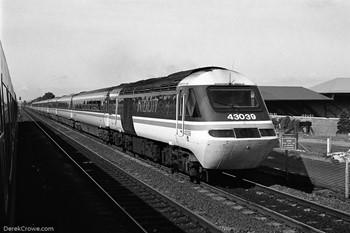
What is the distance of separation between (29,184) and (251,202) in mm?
6869

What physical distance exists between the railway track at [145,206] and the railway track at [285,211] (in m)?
0.44

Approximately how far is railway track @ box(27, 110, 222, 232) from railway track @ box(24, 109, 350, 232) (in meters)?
0.44

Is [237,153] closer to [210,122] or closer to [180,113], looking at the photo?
[210,122]

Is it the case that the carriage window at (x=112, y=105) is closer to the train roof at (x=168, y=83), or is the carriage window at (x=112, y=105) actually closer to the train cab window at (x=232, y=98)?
the train roof at (x=168, y=83)

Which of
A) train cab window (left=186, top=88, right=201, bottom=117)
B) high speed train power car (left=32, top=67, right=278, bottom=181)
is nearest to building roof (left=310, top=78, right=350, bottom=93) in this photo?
high speed train power car (left=32, top=67, right=278, bottom=181)

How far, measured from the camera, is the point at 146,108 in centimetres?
1551

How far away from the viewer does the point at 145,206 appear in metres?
9.83

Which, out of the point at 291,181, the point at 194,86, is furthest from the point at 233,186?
the point at 194,86

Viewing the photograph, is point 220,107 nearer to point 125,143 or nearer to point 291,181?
point 291,181

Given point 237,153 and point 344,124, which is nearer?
point 237,153

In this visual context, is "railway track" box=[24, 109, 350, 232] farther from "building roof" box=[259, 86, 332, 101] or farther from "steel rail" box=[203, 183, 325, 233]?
"building roof" box=[259, 86, 332, 101]

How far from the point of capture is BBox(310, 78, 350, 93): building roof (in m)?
56.7

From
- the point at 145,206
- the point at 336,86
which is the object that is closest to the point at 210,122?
the point at 145,206

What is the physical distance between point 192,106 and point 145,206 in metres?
3.19
